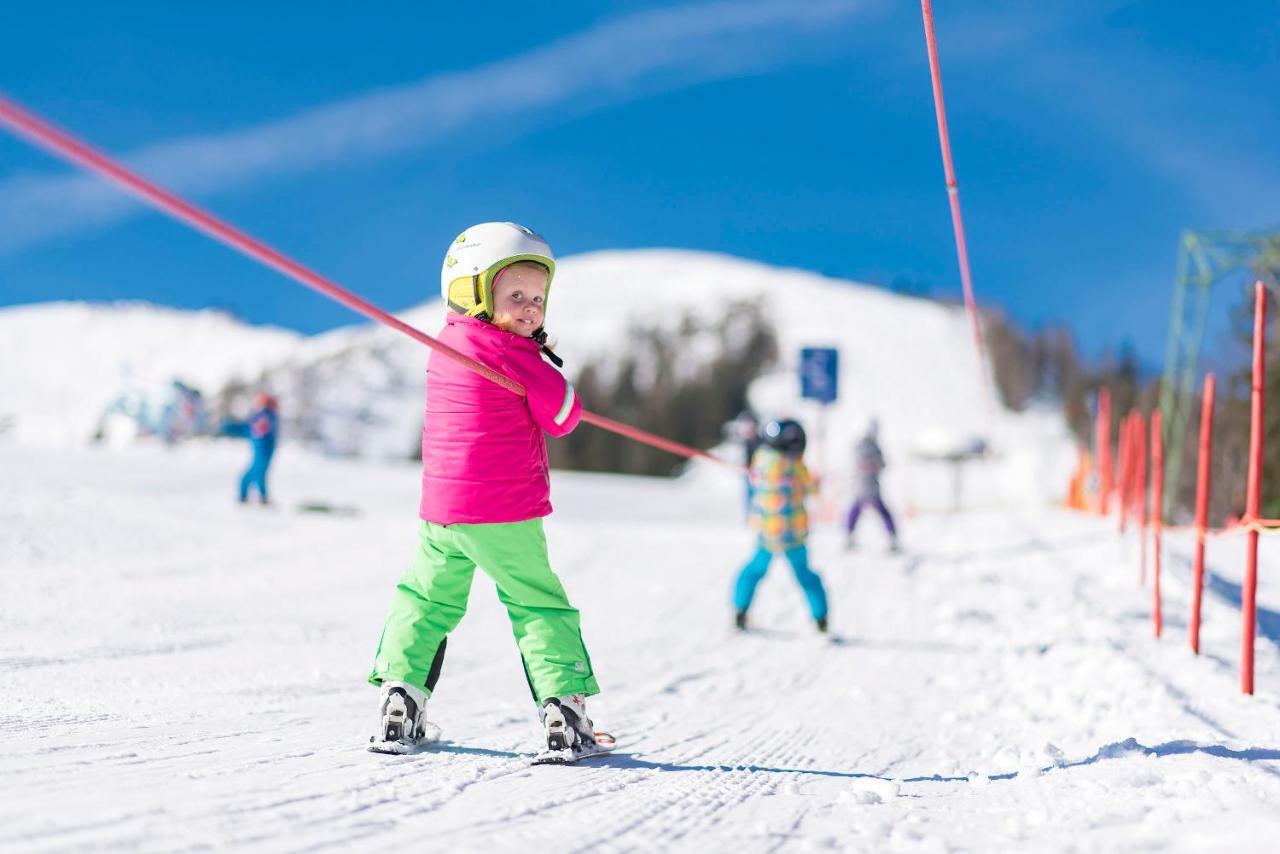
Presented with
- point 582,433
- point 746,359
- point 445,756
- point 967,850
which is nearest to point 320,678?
point 445,756

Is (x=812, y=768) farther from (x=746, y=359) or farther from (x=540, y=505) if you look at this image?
(x=746, y=359)

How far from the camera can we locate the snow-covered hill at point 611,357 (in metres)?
86.9

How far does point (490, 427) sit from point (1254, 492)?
11.3 feet

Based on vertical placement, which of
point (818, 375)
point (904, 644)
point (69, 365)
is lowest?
point (904, 644)

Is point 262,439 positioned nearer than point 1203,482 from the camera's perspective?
No

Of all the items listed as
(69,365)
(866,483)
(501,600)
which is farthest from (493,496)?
(69,365)

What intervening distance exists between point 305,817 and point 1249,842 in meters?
2.14

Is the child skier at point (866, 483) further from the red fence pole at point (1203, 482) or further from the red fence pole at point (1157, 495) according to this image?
the red fence pole at point (1203, 482)

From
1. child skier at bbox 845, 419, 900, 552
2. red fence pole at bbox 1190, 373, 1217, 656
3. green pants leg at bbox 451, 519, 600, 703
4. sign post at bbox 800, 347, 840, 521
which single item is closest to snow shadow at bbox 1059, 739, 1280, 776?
green pants leg at bbox 451, 519, 600, 703

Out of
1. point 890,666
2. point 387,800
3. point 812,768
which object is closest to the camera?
point 387,800

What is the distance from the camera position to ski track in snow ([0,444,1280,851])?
8.27ft

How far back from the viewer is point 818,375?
772 inches

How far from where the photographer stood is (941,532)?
1483 centimetres

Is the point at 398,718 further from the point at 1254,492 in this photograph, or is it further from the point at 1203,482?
the point at 1203,482
